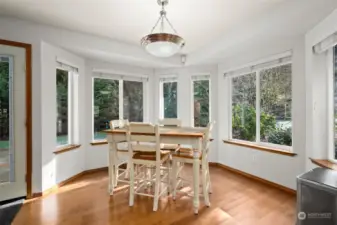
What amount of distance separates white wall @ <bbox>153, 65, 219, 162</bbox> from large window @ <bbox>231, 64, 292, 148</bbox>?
Result: 39 cm

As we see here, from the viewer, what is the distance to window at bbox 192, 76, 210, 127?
15.2 ft

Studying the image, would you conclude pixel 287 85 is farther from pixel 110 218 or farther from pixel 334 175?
pixel 110 218

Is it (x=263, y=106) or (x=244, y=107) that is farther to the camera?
(x=244, y=107)

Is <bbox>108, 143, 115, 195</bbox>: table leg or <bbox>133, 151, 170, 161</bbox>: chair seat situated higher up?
<bbox>133, 151, 170, 161</bbox>: chair seat

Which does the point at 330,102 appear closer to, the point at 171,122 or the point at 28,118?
the point at 171,122

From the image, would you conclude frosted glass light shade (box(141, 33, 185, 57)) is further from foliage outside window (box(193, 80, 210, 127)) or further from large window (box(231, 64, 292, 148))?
foliage outside window (box(193, 80, 210, 127))

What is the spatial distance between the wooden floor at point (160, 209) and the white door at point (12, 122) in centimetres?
36

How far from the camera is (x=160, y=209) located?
252 centimetres

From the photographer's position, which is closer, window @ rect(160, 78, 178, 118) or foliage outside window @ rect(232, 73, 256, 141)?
foliage outside window @ rect(232, 73, 256, 141)

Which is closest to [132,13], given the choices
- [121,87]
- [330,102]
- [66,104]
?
[66,104]

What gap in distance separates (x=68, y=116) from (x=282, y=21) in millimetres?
3447

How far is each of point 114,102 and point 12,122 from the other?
196cm

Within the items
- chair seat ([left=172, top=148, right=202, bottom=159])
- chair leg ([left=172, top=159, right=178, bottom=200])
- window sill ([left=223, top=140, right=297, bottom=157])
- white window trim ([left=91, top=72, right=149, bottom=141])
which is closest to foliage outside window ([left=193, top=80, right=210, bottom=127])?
window sill ([left=223, top=140, right=297, bottom=157])

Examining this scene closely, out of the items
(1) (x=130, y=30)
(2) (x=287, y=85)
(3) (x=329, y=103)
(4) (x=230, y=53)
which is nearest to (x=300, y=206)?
(3) (x=329, y=103)
